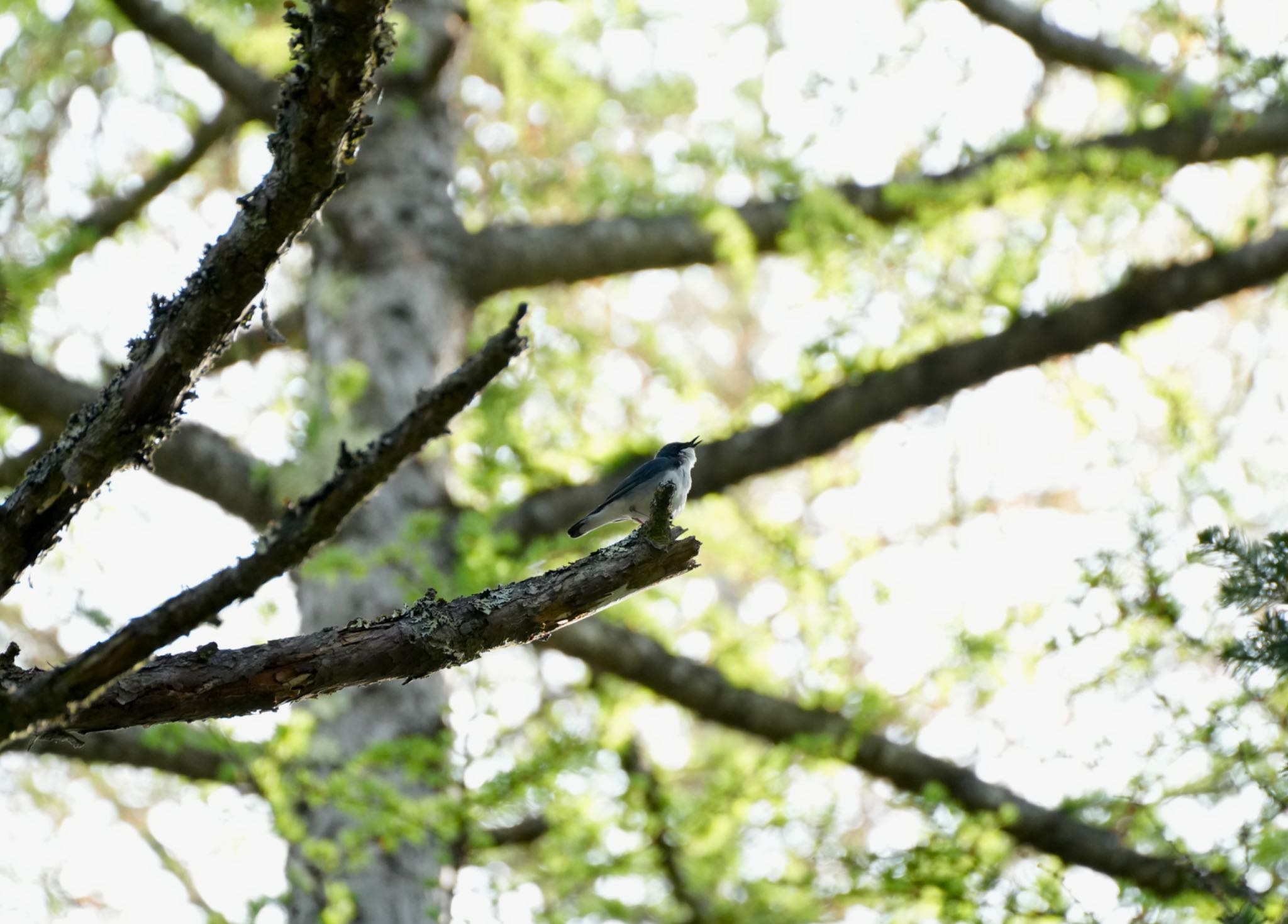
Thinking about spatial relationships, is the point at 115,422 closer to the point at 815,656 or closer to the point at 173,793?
the point at 815,656

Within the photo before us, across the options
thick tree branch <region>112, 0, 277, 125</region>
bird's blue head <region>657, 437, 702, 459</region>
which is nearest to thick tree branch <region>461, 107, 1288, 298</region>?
thick tree branch <region>112, 0, 277, 125</region>

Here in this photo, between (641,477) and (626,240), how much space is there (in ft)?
8.75

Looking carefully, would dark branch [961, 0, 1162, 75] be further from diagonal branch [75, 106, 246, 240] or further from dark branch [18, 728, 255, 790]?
dark branch [18, 728, 255, 790]

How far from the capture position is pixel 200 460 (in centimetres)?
556

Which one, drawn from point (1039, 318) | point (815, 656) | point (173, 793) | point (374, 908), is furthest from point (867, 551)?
point (173, 793)

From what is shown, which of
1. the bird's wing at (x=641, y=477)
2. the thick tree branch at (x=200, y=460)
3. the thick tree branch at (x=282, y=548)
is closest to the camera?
the thick tree branch at (x=282, y=548)

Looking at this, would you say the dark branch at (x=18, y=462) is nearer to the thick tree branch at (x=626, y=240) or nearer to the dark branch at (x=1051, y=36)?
the thick tree branch at (x=626, y=240)

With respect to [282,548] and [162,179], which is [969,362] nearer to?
[282,548]

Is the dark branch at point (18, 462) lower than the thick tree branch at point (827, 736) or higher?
higher

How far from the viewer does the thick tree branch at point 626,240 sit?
666 cm

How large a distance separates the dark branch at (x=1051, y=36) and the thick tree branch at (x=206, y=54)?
485 cm

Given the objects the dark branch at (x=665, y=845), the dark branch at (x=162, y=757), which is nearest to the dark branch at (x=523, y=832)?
the dark branch at (x=665, y=845)

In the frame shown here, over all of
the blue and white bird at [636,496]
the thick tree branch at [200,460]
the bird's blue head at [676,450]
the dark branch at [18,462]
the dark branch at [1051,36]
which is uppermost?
the dark branch at [1051,36]

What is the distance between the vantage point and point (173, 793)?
32.7ft
